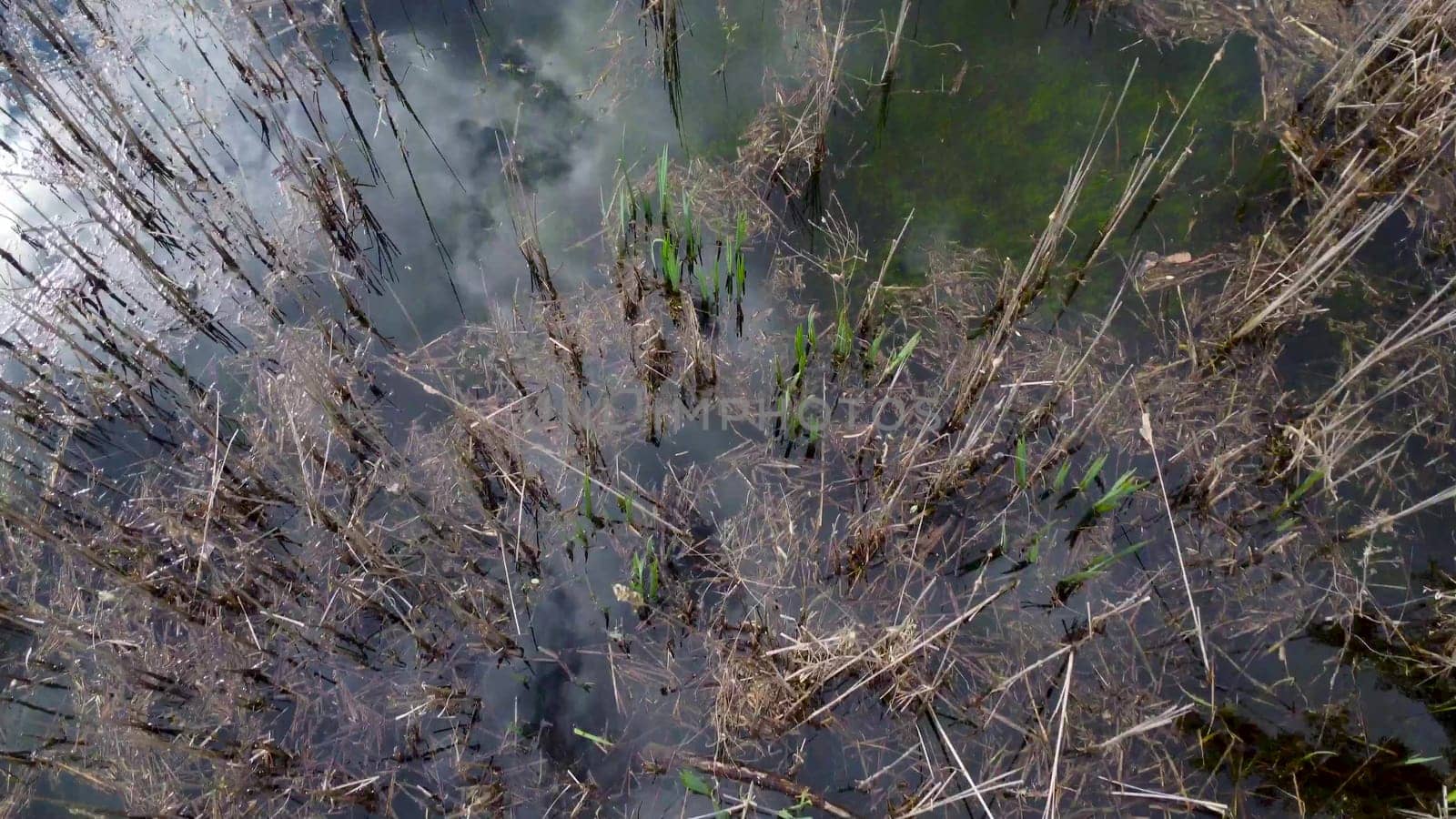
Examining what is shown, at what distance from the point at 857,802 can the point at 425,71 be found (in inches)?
149

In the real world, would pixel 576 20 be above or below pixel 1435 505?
above

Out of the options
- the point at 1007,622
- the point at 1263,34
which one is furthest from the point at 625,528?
the point at 1263,34

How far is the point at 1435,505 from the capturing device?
3004mm

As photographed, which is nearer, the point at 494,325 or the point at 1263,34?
the point at 494,325

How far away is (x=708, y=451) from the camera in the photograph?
130 inches

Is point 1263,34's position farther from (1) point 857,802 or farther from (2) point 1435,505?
(1) point 857,802

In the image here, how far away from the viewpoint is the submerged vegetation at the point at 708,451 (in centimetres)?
272

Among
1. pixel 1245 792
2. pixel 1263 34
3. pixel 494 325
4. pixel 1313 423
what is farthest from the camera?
pixel 1263 34

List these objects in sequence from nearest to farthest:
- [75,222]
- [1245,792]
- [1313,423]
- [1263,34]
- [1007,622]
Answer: [1245,792], [1007,622], [1313,423], [75,222], [1263,34]

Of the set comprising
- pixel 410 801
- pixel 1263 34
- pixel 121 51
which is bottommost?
pixel 410 801

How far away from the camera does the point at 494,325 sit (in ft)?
11.7

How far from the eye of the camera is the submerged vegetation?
272 centimetres

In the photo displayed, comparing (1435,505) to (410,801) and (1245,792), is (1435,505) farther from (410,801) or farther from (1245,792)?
(410,801)

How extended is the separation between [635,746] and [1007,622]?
1.28 metres
